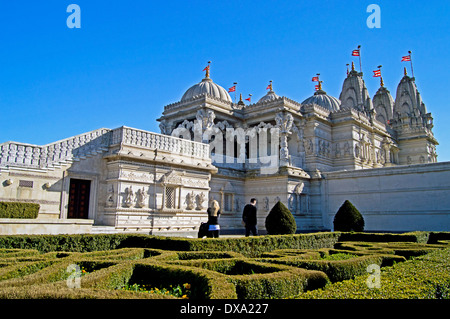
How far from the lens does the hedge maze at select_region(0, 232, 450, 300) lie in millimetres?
5127

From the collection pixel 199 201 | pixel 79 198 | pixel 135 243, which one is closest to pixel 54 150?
pixel 79 198

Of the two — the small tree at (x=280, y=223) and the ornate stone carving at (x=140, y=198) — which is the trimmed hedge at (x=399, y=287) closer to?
the small tree at (x=280, y=223)

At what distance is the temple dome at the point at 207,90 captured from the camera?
3275 cm

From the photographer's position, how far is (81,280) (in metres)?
5.40

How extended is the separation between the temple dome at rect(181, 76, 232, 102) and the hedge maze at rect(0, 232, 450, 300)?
73.9ft

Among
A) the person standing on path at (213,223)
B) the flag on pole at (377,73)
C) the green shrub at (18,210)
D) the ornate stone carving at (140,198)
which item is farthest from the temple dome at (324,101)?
the green shrub at (18,210)

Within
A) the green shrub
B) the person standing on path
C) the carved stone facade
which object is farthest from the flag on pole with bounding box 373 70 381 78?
the green shrub

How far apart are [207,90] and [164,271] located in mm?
27397

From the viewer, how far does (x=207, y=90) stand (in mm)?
32750

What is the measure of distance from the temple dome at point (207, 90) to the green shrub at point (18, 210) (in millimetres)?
19276

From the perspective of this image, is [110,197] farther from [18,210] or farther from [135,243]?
[135,243]
